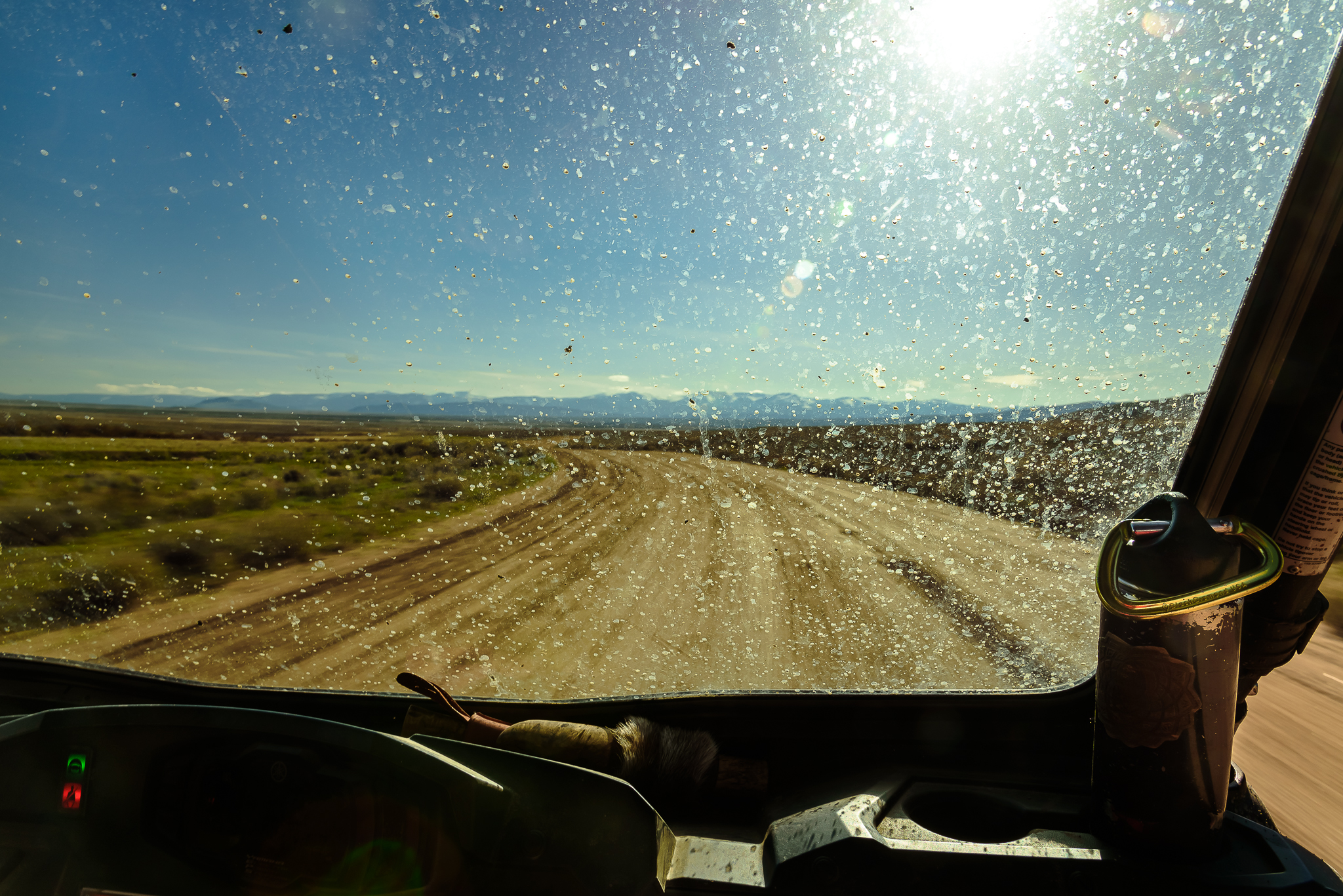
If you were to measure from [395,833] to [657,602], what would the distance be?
1.62 m

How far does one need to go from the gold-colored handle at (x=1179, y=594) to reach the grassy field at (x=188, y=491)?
1.91 meters

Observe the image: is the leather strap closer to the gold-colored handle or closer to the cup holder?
the cup holder

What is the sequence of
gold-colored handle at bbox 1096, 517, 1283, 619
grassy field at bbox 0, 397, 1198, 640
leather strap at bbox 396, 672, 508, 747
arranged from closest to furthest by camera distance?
gold-colored handle at bbox 1096, 517, 1283, 619 < leather strap at bbox 396, 672, 508, 747 < grassy field at bbox 0, 397, 1198, 640

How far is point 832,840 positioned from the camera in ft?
3.24

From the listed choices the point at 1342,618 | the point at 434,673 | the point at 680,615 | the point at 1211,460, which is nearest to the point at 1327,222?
the point at 1211,460

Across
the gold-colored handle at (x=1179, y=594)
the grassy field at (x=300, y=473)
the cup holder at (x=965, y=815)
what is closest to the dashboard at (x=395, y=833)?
the cup holder at (x=965, y=815)

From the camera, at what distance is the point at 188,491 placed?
7.17 ft

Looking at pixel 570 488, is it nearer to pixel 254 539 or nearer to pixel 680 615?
pixel 680 615

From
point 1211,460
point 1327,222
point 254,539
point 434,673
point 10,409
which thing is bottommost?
point 434,673

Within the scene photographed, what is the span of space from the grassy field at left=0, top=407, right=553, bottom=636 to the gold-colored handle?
191cm

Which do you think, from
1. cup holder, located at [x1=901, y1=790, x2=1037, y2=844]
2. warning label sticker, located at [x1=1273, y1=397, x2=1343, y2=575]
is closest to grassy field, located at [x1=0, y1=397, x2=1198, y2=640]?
warning label sticker, located at [x1=1273, y1=397, x2=1343, y2=575]

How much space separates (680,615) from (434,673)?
976mm

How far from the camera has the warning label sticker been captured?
0.88m

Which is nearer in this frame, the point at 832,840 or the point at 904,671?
the point at 832,840
